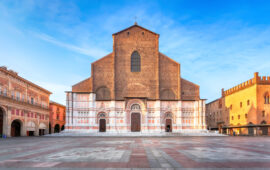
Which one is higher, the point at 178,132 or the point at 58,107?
the point at 58,107

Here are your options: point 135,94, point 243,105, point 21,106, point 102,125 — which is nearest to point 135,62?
point 135,94

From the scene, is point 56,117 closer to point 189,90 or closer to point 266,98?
point 189,90

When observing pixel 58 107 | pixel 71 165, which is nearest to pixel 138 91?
pixel 58 107

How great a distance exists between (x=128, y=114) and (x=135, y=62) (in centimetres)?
1044

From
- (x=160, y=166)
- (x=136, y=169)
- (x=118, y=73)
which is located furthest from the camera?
(x=118, y=73)

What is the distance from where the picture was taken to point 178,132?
44.2 meters

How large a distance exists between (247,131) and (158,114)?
1696 cm

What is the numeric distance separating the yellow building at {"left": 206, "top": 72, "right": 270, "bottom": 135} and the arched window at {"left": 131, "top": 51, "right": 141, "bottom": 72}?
2158 centimetres

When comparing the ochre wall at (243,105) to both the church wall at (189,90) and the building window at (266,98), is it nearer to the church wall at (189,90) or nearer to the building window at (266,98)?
the building window at (266,98)

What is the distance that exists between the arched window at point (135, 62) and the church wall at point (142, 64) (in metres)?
0.62

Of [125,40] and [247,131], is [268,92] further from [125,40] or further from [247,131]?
[125,40]

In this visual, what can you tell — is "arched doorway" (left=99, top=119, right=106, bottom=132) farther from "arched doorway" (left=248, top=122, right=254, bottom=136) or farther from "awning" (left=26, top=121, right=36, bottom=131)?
"arched doorway" (left=248, top=122, right=254, bottom=136)

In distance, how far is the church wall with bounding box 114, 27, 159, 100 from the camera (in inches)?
1809

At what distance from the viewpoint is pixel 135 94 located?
45844 millimetres
